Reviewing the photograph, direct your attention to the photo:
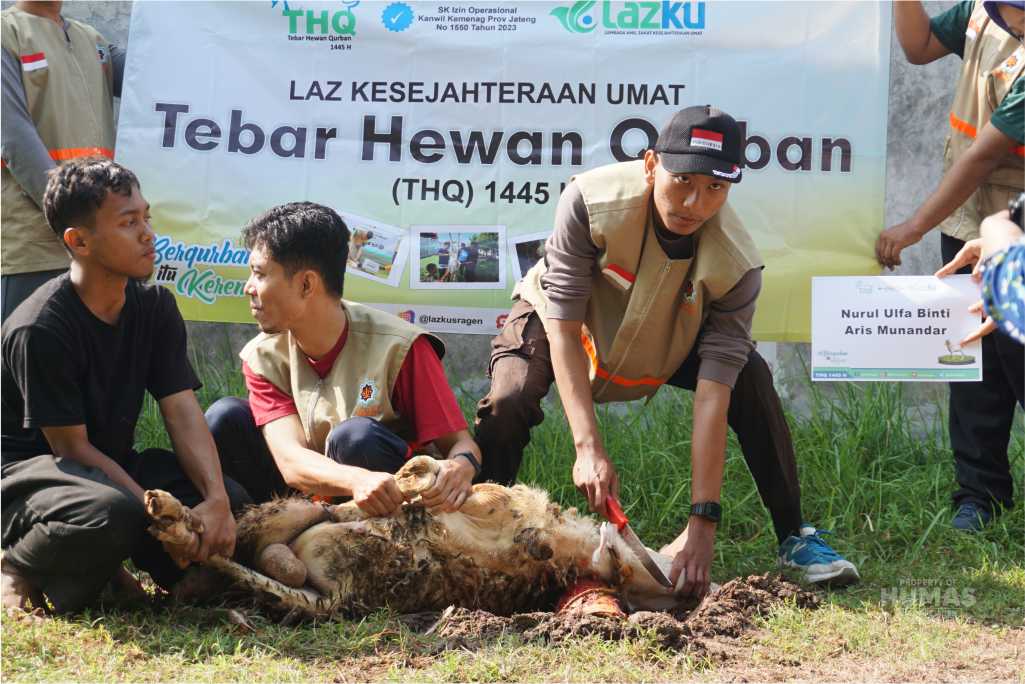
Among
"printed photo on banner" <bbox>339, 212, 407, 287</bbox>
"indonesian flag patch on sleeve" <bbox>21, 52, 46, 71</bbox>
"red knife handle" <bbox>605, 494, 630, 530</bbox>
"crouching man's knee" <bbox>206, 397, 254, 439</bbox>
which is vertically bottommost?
"red knife handle" <bbox>605, 494, 630, 530</bbox>

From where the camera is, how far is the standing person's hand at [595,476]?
337 centimetres

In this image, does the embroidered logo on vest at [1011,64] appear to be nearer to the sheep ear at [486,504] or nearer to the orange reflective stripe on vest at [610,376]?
the orange reflective stripe on vest at [610,376]

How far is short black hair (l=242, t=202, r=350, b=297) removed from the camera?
3.50 meters

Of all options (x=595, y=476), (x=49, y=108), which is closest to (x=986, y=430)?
(x=595, y=476)

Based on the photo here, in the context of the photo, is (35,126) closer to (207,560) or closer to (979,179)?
(207,560)

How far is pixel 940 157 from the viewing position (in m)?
→ 5.25

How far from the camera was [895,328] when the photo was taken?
154 inches

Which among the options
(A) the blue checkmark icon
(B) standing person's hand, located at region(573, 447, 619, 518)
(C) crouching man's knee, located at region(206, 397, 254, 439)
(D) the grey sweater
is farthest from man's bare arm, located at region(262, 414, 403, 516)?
(A) the blue checkmark icon

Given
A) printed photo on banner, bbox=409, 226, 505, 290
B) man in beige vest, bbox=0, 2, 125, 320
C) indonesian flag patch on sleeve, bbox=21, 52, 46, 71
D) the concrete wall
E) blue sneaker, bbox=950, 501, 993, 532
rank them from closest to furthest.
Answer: blue sneaker, bbox=950, 501, 993, 532 < man in beige vest, bbox=0, 2, 125, 320 < indonesian flag patch on sleeve, bbox=21, 52, 46, 71 < printed photo on banner, bbox=409, 226, 505, 290 < the concrete wall

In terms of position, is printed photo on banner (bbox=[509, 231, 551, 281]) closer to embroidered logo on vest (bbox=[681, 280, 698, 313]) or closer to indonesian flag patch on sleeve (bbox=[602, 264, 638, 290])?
indonesian flag patch on sleeve (bbox=[602, 264, 638, 290])

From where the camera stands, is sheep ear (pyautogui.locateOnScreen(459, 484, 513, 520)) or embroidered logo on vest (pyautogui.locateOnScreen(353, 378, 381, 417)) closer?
sheep ear (pyautogui.locateOnScreen(459, 484, 513, 520))

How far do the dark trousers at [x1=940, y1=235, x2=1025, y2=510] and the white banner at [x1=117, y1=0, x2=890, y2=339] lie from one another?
777 millimetres

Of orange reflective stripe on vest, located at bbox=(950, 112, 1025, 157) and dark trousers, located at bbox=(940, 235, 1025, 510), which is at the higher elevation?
orange reflective stripe on vest, located at bbox=(950, 112, 1025, 157)

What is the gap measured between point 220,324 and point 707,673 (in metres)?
3.41
